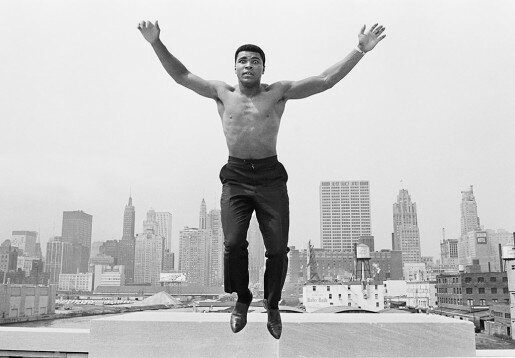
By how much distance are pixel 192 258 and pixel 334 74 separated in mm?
105715

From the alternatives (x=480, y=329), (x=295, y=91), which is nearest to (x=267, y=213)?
(x=295, y=91)

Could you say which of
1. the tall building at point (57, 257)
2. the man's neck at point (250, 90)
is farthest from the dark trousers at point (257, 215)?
the tall building at point (57, 257)

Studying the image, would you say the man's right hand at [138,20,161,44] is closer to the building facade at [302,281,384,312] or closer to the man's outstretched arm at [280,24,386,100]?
the man's outstretched arm at [280,24,386,100]

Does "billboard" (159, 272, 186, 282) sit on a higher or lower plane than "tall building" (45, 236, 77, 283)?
lower

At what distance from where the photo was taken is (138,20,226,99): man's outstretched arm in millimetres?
3842

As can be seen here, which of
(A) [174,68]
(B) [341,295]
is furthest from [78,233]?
(A) [174,68]

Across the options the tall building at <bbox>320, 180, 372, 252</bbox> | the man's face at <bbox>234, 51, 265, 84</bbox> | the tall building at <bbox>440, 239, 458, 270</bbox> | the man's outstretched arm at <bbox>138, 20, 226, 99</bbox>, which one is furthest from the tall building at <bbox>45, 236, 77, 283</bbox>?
the man's face at <bbox>234, 51, 265, 84</bbox>

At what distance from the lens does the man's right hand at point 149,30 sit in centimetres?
383

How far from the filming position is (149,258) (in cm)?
11494

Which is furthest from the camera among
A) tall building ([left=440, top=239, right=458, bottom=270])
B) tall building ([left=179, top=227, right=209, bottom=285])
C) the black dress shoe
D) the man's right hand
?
tall building ([left=440, top=239, right=458, bottom=270])

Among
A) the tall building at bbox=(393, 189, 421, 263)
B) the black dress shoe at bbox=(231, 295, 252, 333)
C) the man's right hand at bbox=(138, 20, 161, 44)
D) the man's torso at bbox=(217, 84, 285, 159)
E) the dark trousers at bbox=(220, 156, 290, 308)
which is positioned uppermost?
the tall building at bbox=(393, 189, 421, 263)

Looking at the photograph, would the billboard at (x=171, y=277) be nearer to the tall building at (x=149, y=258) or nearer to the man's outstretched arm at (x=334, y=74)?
the tall building at (x=149, y=258)

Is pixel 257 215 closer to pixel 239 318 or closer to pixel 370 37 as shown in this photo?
pixel 239 318

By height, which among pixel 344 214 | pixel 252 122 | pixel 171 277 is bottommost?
pixel 171 277
